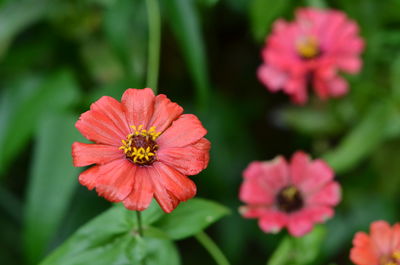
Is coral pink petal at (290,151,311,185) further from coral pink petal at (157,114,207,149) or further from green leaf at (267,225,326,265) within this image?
coral pink petal at (157,114,207,149)

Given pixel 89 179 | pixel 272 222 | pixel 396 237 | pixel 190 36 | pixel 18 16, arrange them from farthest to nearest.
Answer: pixel 18 16, pixel 190 36, pixel 272 222, pixel 396 237, pixel 89 179

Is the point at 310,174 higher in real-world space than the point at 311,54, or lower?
lower

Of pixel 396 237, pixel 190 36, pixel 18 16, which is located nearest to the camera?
pixel 396 237

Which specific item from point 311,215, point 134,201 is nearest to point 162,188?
point 134,201

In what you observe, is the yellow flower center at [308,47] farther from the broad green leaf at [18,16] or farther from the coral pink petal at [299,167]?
the broad green leaf at [18,16]

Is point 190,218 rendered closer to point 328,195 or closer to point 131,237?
point 131,237

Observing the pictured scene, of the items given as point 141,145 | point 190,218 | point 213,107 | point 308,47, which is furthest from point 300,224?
point 213,107

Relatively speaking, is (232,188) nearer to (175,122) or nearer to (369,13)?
(369,13)
